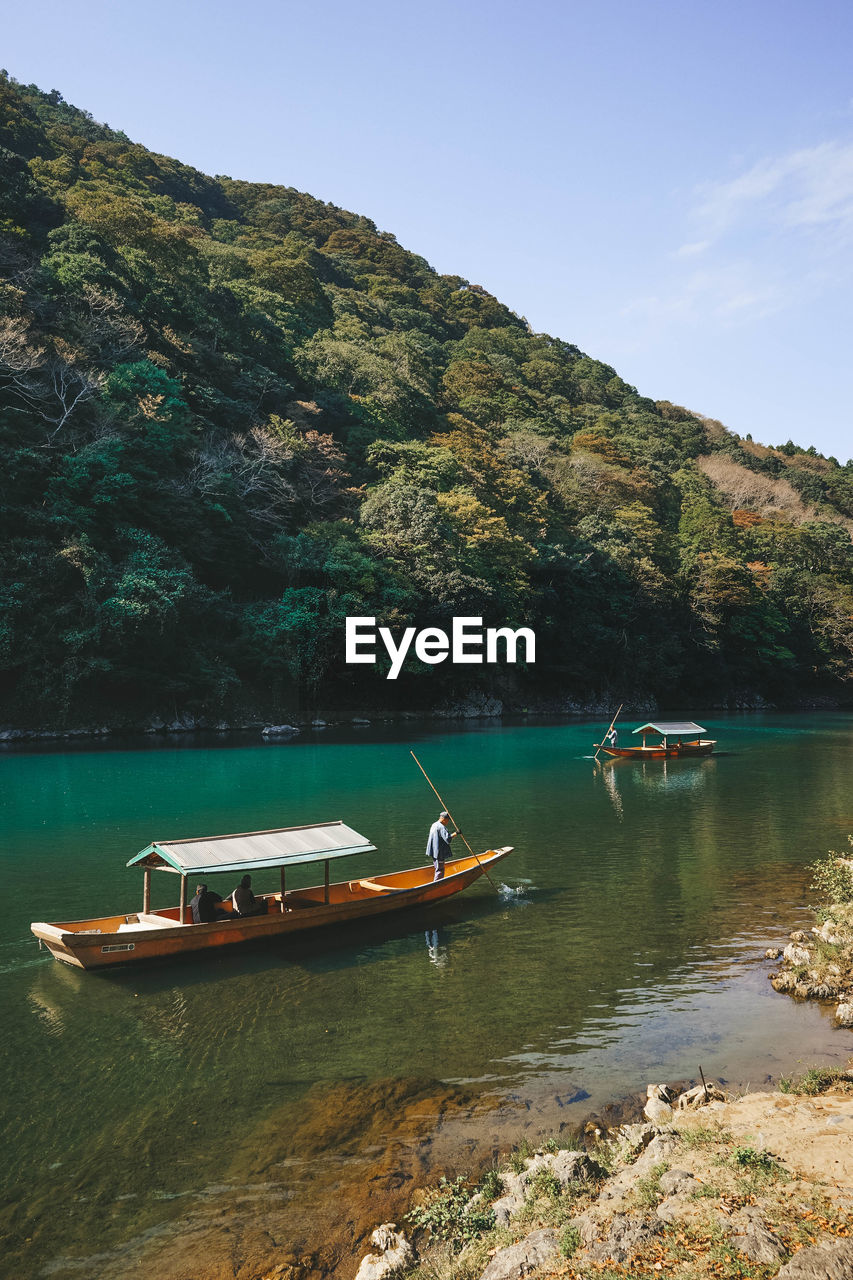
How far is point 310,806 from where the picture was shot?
74.1ft

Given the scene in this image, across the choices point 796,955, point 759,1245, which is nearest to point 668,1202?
point 759,1245

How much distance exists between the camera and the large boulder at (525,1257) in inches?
190

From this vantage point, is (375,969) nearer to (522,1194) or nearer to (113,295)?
(522,1194)

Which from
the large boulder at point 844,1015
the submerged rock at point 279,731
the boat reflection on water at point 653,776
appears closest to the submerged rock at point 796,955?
the large boulder at point 844,1015

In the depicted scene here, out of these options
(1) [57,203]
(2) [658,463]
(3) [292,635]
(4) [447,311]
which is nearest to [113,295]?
(1) [57,203]

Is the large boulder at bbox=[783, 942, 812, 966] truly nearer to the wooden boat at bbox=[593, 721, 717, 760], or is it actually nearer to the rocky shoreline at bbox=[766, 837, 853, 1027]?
the rocky shoreline at bbox=[766, 837, 853, 1027]

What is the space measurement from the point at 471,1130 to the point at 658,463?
86167mm

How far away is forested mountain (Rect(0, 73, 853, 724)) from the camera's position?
128 feet

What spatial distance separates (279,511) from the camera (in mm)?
50344

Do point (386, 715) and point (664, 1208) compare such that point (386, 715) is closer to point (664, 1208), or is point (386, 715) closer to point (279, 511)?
point (279, 511)

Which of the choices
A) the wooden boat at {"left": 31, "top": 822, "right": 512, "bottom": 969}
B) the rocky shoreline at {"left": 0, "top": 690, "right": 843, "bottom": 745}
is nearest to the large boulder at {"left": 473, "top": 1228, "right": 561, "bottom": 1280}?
the wooden boat at {"left": 31, "top": 822, "right": 512, "bottom": 969}

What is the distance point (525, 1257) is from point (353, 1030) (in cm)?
484

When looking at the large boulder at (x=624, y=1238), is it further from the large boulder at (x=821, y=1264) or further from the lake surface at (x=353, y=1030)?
the lake surface at (x=353, y=1030)

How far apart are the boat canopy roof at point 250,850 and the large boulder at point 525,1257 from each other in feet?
23.2
